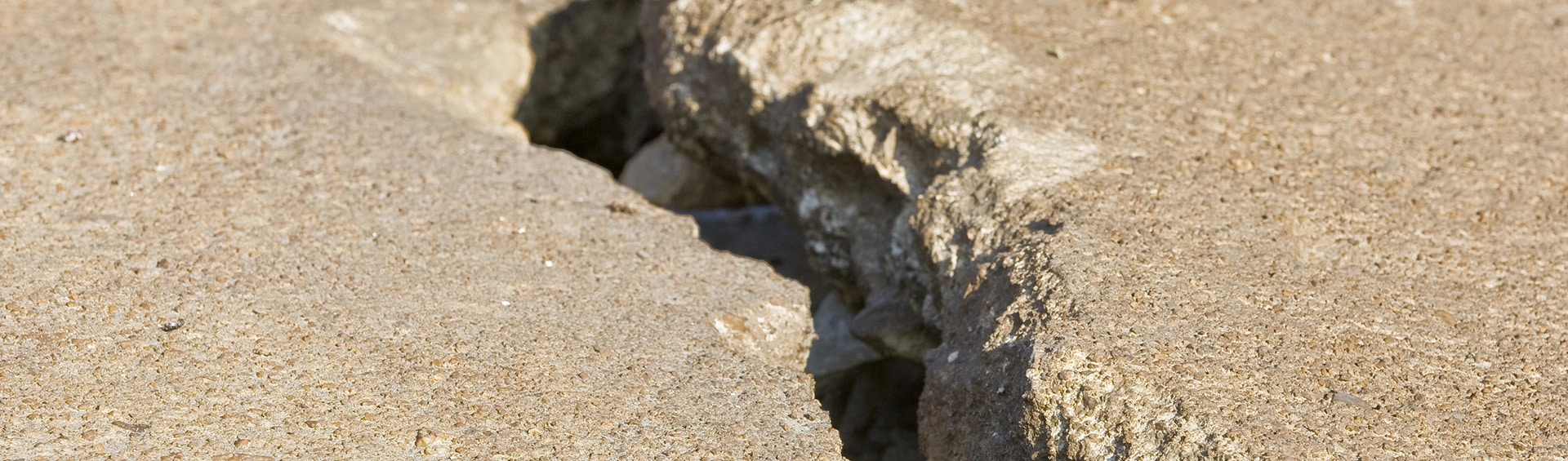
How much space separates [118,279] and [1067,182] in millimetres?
1634

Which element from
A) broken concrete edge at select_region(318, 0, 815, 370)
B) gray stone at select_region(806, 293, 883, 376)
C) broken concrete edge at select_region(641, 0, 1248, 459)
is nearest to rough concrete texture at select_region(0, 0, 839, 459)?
broken concrete edge at select_region(318, 0, 815, 370)

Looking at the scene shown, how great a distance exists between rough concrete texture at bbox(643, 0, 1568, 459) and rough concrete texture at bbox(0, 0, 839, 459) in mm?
374

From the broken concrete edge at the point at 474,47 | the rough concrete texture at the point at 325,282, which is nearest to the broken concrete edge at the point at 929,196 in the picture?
the rough concrete texture at the point at 325,282

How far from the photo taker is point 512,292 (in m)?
2.35

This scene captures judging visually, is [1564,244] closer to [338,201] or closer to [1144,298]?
[1144,298]

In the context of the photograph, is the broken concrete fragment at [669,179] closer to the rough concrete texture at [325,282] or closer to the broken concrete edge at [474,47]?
the broken concrete edge at [474,47]

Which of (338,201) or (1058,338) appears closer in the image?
(1058,338)

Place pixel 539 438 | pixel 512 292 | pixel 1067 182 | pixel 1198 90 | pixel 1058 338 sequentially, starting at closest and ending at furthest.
A: pixel 539 438 < pixel 1058 338 < pixel 512 292 < pixel 1067 182 < pixel 1198 90

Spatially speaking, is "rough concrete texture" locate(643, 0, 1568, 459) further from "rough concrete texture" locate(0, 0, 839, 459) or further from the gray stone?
"rough concrete texture" locate(0, 0, 839, 459)

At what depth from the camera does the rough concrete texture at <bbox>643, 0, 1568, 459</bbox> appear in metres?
2.05

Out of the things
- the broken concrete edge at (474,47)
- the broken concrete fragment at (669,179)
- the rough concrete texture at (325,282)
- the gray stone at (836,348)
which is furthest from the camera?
the broken concrete fragment at (669,179)

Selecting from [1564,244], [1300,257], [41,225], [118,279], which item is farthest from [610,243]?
[1564,244]

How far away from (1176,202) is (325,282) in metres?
1.49

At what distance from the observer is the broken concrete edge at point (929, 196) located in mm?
2057
